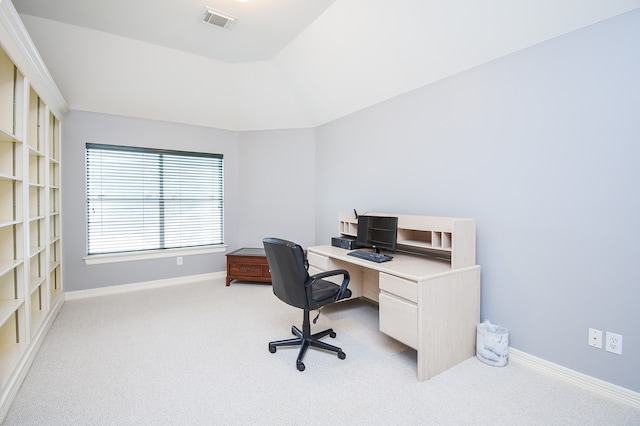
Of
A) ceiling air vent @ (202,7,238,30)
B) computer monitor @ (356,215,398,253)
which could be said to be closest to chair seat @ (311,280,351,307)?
computer monitor @ (356,215,398,253)

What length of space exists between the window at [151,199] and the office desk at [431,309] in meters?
3.10

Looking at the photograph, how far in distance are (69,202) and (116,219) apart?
0.54m

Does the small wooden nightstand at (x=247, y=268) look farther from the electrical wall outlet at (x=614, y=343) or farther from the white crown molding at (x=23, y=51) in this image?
the electrical wall outlet at (x=614, y=343)

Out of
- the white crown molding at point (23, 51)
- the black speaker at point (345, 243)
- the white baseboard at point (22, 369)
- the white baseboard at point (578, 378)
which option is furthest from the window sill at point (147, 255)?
the white baseboard at point (578, 378)

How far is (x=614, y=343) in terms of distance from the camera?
182 cm

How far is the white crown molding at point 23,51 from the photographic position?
1661 mm

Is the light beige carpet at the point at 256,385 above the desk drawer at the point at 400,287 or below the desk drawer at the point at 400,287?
below

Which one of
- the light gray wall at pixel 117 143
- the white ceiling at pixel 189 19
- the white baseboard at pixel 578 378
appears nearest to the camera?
the white baseboard at pixel 578 378

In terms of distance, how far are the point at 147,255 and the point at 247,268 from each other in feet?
4.62

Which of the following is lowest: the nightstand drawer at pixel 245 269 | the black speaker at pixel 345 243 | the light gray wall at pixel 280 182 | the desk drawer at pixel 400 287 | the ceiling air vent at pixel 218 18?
the nightstand drawer at pixel 245 269

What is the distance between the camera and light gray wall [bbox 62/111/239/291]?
367 cm

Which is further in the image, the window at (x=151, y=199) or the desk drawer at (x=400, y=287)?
the window at (x=151, y=199)

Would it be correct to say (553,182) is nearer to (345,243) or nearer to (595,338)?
(595,338)

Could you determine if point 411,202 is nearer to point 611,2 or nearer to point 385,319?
point 385,319
